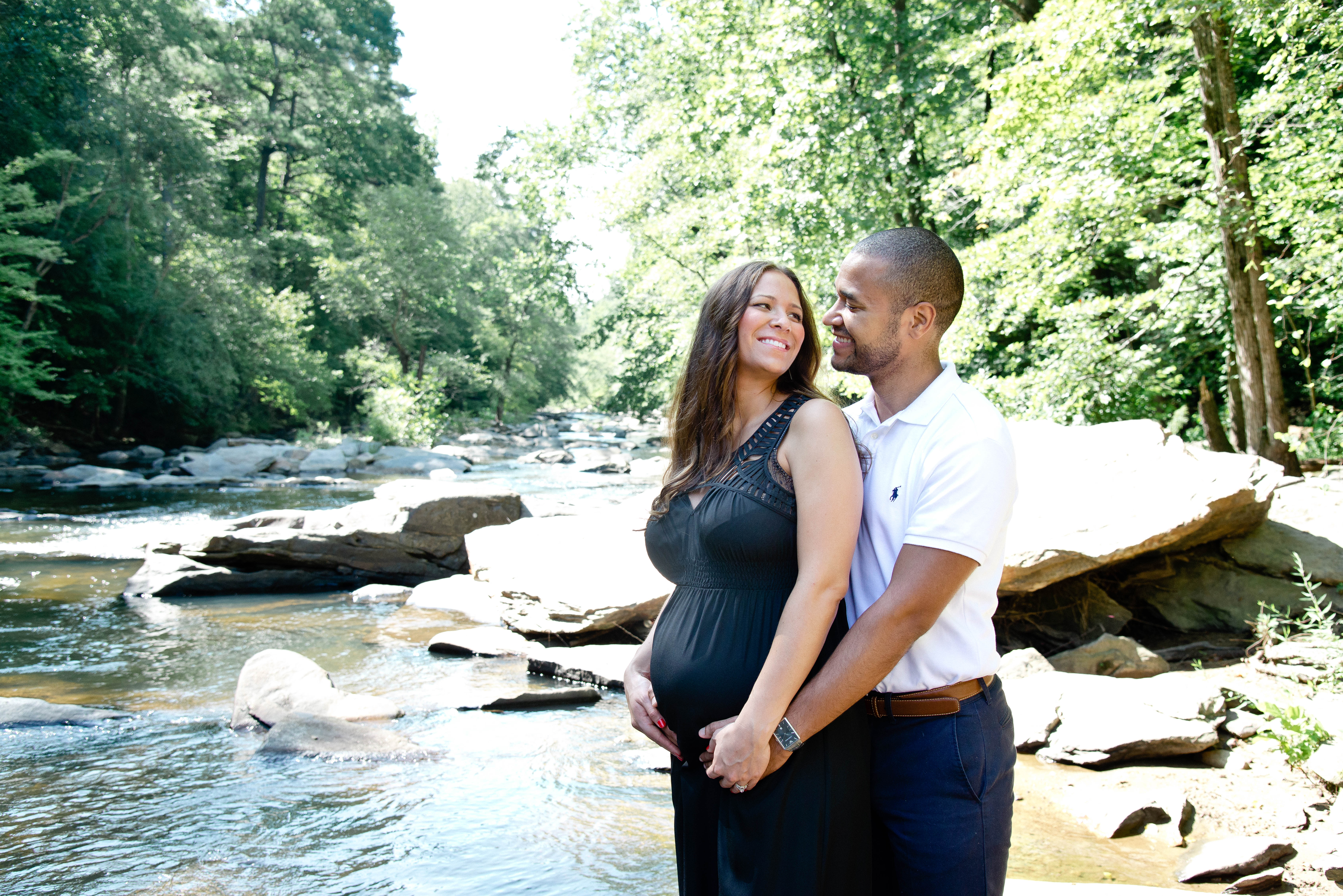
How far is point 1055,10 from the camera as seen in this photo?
8.01 m

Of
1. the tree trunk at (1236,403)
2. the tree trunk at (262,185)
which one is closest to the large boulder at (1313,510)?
the tree trunk at (1236,403)

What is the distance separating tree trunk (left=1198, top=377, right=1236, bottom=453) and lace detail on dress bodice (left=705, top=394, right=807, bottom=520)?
339 inches

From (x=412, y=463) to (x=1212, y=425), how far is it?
17.9m

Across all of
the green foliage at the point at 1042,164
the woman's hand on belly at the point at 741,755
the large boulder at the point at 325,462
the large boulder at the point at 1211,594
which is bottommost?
the large boulder at the point at 1211,594

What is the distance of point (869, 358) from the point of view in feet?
7.06

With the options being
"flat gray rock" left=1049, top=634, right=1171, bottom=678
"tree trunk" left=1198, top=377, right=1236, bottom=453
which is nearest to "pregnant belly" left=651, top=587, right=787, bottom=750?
"flat gray rock" left=1049, top=634, right=1171, bottom=678

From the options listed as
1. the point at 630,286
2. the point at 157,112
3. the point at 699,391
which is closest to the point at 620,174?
the point at 630,286

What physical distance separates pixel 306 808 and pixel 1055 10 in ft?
27.4

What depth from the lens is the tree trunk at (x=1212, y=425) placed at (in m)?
9.27

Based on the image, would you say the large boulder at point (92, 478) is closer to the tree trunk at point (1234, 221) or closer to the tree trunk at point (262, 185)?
the tree trunk at point (262, 185)

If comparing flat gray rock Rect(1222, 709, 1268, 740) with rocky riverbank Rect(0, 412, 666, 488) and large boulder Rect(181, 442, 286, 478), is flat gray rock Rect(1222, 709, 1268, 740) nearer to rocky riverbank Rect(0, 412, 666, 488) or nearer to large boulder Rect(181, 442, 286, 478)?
rocky riverbank Rect(0, 412, 666, 488)

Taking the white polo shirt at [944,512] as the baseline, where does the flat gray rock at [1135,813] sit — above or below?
below

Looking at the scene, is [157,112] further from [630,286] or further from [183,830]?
[183,830]

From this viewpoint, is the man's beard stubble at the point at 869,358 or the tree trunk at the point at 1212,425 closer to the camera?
the man's beard stubble at the point at 869,358
